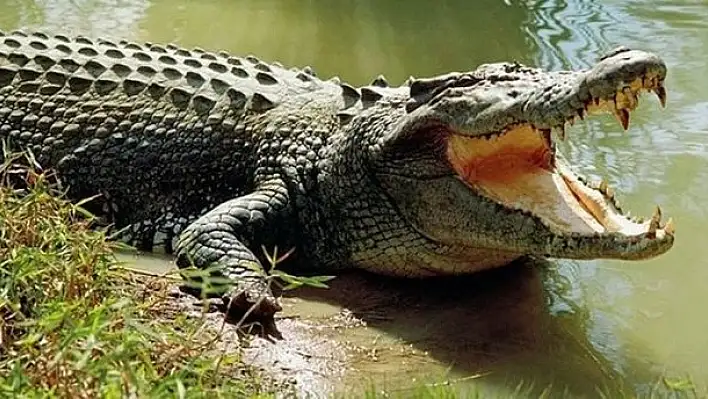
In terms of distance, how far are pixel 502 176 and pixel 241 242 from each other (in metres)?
1.12

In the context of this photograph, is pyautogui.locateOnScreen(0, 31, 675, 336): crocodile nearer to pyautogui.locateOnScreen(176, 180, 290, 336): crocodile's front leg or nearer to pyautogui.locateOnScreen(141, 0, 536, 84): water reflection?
pyautogui.locateOnScreen(176, 180, 290, 336): crocodile's front leg

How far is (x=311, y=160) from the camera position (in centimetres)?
489

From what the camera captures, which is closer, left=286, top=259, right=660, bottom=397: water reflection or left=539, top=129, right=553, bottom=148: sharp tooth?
left=286, top=259, right=660, bottom=397: water reflection

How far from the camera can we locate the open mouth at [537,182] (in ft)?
13.9

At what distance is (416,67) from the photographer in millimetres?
7426

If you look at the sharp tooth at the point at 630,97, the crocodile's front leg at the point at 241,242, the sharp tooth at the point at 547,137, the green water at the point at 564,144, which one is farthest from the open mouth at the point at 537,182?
the crocodile's front leg at the point at 241,242

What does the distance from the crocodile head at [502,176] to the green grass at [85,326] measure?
1139 millimetres

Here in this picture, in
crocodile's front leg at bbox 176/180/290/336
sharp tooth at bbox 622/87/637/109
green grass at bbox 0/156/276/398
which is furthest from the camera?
crocodile's front leg at bbox 176/180/290/336

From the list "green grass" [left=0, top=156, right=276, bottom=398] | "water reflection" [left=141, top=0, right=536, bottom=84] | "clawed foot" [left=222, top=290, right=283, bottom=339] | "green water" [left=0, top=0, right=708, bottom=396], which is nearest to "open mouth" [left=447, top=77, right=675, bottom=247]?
"green water" [left=0, top=0, right=708, bottom=396]

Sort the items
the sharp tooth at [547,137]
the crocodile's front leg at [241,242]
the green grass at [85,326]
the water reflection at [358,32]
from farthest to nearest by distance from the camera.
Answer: the water reflection at [358,32], the sharp tooth at [547,137], the crocodile's front leg at [241,242], the green grass at [85,326]

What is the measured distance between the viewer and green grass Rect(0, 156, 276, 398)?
291cm

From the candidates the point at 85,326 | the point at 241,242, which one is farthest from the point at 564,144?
the point at 85,326

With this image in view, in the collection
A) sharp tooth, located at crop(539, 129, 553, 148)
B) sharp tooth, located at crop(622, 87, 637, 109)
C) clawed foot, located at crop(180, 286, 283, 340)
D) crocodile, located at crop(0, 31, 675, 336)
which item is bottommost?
clawed foot, located at crop(180, 286, 283, 340)

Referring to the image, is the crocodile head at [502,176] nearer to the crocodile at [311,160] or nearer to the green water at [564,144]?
the crocodile at [311,160]
